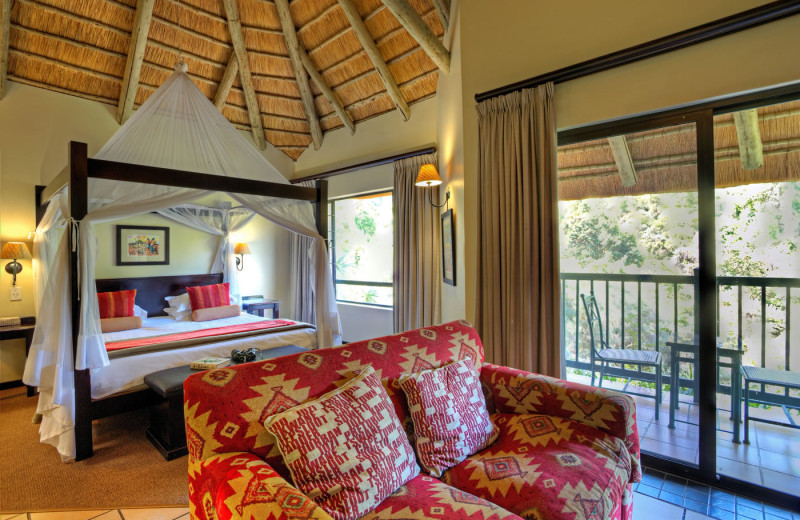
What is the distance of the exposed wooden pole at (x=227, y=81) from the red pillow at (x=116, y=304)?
2672mm

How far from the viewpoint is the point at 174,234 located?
5328 millimetres

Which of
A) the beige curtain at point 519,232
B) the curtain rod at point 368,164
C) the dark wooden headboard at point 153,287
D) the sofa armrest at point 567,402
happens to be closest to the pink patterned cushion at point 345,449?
the sofa armrest at point 567,402

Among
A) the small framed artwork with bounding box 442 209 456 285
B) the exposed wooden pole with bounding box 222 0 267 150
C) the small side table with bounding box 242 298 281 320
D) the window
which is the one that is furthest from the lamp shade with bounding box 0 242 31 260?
the small framed artwork with bounding box 442 209 456 285

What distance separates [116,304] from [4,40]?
2.66 m

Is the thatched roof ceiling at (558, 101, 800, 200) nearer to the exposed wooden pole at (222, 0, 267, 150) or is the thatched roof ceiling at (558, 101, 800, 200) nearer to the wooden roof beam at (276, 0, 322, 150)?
the wooden roof beam at (276, 0, 322, 150)

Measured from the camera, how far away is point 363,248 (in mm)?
5883

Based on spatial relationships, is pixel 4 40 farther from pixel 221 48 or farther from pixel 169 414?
pixel 169 414

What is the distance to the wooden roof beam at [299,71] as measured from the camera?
4457mm

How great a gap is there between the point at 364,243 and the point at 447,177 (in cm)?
220

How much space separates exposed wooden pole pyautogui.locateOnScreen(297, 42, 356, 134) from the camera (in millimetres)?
4965

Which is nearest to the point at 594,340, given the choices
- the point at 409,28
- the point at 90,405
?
the point at 409,28

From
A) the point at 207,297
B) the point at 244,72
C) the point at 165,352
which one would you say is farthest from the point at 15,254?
the point at 244,72

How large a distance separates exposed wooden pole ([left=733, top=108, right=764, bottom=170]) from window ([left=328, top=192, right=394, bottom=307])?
3683mm

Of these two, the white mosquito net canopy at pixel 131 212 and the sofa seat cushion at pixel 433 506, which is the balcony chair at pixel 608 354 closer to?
the sofa seat cushion at pixel 433 506
